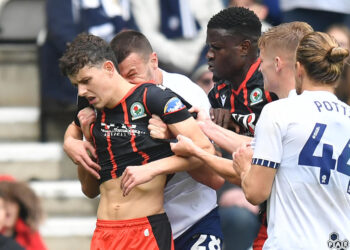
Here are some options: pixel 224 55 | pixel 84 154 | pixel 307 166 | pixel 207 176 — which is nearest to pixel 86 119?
pixel 84 154

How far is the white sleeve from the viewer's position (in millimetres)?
4979

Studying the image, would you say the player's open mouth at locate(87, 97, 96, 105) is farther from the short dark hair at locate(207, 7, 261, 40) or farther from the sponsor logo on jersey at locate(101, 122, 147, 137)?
the short dark hair at locate(207, 7, 261, 40)

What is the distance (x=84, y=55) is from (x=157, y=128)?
523 mm

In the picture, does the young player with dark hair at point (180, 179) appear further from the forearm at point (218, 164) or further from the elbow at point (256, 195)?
the elbow at point (256, 195)

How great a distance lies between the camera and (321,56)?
16.5 ft

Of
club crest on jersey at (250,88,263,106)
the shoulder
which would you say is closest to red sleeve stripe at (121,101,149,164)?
the shoulder

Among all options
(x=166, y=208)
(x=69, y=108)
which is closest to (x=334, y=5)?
(x=69, y=108)

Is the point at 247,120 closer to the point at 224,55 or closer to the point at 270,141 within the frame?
the point at 224,55

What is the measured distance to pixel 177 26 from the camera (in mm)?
9727

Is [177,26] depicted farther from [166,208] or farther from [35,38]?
[166,208]

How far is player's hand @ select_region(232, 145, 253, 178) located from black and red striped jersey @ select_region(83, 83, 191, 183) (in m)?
0.46

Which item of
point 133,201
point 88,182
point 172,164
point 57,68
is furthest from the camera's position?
point 57,68

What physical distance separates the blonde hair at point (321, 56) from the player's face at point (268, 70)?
0.34 meters

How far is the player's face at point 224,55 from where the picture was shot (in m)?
5.91
